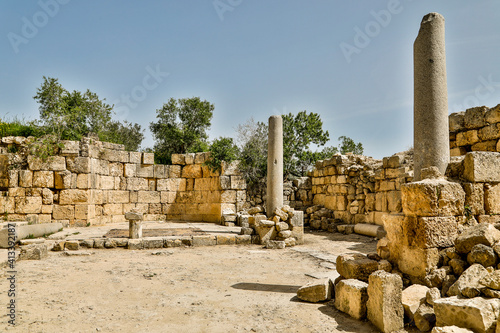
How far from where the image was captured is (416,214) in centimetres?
465

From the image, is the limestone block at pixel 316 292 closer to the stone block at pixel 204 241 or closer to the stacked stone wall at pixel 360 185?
the stone block at pixel 204 241

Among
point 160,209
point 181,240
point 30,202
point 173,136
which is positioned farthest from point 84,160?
point 173,136

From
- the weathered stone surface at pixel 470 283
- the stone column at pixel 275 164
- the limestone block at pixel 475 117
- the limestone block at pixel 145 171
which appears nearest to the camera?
the weathered stone surface at pixel 470 283

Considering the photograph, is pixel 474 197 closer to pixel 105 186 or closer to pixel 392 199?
pixel 392 199

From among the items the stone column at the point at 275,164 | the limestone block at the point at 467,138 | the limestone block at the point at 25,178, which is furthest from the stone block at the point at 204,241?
the limestone block at the point at 467,138

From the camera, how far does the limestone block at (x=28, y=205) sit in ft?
39.2

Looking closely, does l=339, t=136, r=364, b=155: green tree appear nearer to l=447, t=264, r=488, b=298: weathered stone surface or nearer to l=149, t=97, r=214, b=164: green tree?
l=149, t=97, r=214, b=164: green tree

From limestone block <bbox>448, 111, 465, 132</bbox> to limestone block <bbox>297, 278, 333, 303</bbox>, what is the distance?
21.9ft

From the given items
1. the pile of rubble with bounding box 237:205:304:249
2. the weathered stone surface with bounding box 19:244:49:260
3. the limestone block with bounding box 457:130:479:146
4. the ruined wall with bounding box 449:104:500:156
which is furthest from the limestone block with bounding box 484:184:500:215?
the weathered stone surface with bounding box 19:244:49:260

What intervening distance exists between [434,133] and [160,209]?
1267cm

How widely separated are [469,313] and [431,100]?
329 cm

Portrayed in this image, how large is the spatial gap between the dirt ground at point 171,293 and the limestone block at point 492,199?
2.60 metres

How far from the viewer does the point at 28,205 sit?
39.4ft

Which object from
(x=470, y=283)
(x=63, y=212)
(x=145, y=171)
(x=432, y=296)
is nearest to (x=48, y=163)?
(x=63, y=212)
